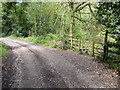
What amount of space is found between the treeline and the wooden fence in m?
0.44

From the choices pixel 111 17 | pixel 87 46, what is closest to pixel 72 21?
pixel 87 46

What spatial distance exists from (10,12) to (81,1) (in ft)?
63.3

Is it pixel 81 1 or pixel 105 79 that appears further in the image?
pixel 81 1

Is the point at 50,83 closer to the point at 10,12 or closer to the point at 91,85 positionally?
the point at 91,85

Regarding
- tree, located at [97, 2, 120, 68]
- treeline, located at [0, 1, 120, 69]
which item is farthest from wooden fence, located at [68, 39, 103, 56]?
tree, located at [97, 2, 120, 68]

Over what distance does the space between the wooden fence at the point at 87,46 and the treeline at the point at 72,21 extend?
44 centimetres

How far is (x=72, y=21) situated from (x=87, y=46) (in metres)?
4.03

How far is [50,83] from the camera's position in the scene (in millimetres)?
4250

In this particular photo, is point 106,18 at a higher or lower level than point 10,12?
lower

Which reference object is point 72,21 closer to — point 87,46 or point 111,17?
point 87,46

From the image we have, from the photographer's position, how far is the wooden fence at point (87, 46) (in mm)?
8375

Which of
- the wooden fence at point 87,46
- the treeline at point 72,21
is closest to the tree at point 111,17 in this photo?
the treeline at point 72,21

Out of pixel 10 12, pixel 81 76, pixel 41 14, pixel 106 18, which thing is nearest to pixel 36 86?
pixel 81 76

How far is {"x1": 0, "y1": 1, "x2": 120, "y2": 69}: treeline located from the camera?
5.87 m
